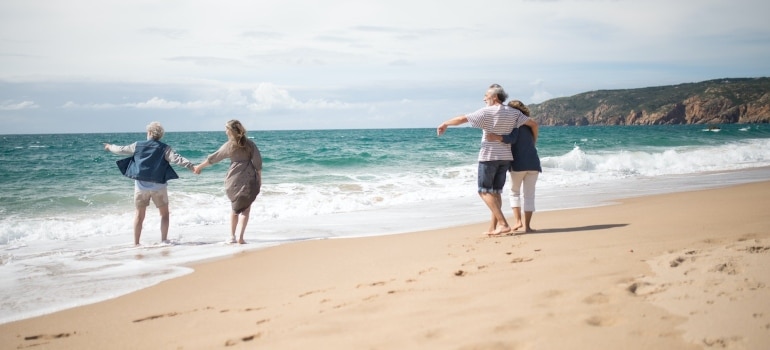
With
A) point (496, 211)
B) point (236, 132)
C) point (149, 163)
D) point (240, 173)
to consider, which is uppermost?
point (236, 132)

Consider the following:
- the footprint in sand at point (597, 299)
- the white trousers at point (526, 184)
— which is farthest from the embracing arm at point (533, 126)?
the footprint in sand at point (597, 299)

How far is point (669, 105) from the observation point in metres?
112

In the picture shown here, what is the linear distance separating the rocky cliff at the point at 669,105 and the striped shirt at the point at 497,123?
112 meters

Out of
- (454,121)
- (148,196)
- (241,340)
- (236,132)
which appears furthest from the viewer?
(148,196)

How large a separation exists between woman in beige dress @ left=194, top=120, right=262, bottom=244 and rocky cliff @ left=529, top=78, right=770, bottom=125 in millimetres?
113375

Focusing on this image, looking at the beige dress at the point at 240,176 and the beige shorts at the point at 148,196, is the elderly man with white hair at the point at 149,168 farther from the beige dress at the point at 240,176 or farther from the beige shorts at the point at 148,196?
the beige dress at the point at 240,176

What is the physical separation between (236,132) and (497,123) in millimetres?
3766

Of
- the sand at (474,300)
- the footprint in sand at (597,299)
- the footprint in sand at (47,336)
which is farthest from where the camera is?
the footprint in sand at (47,336)

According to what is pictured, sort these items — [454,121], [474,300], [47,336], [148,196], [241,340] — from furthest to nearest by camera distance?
[148,196] → [454,121] → [47,336] → [474,300] → [241,340]

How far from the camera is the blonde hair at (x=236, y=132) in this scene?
26.0 feet

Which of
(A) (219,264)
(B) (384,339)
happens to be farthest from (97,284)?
(B) (384,339)

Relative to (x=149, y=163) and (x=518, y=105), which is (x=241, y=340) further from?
(x=149, y=163)

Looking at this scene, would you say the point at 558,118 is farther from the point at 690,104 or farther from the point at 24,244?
the point at 24,244

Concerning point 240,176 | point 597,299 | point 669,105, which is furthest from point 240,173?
point 669,105
